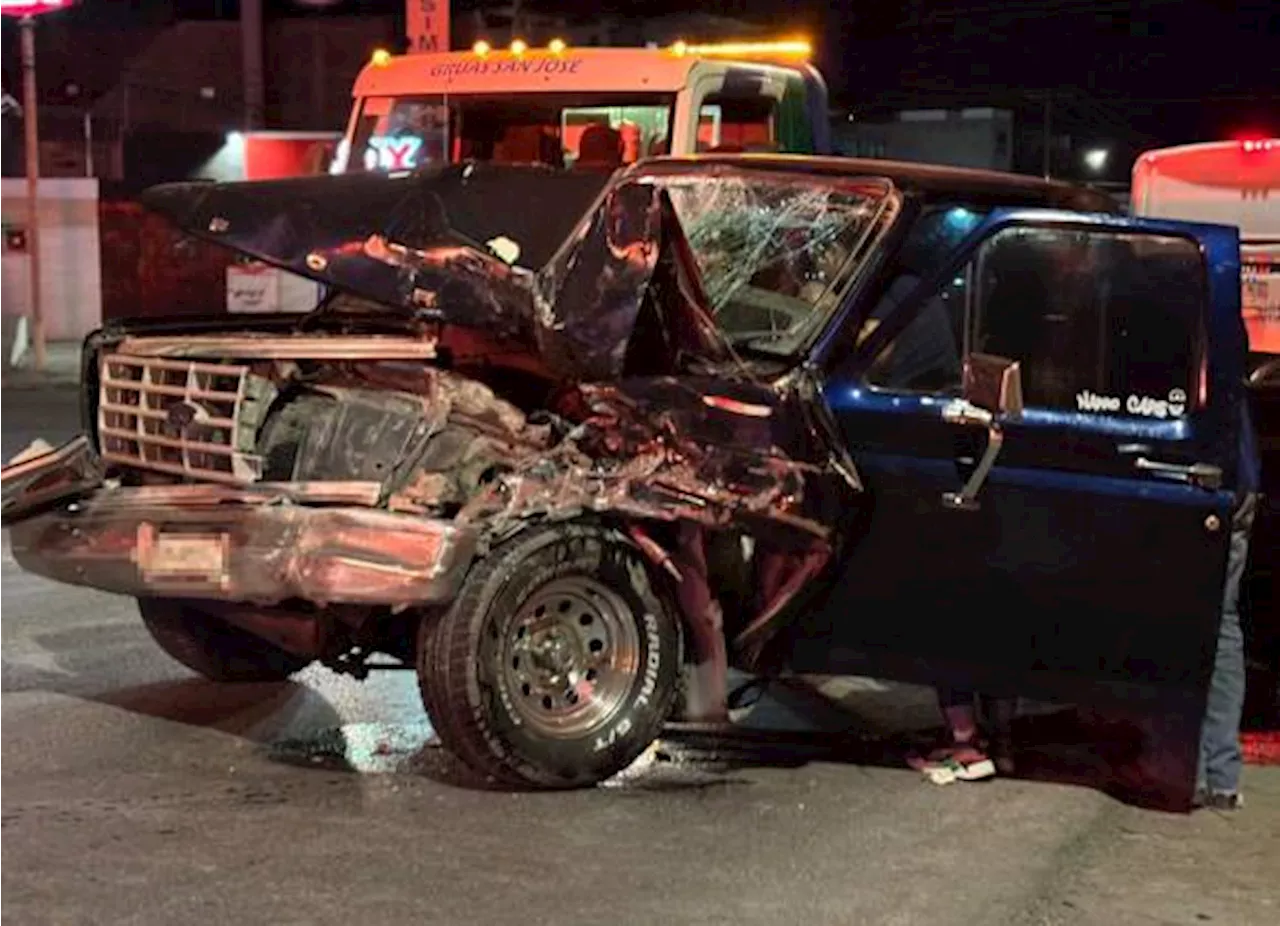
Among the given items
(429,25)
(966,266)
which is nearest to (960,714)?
(966,266)

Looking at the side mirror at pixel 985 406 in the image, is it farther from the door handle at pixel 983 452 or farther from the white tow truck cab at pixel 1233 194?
the white tow truck cab at pixel 1233 194

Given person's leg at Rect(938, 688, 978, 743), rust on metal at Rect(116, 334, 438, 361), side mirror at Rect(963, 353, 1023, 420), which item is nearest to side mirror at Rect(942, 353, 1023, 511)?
side mirror at Rect(963, 353, 1023, 420)

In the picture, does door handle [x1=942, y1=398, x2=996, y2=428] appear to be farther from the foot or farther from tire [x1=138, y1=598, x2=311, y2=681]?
tire [x1=138, y1=598, x2=311, y2=681]

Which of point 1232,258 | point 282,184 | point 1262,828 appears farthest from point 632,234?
point 1262,828

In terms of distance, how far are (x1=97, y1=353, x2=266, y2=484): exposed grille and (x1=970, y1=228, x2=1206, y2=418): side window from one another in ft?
7.99

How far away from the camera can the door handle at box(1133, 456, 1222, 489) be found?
213 inches

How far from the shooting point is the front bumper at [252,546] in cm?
536

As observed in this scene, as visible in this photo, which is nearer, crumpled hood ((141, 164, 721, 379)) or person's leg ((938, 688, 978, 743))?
crumpled hood ((141, 164, 721, 379))

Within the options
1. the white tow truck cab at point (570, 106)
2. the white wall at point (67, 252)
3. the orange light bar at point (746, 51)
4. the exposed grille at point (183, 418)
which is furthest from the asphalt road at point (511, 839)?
the white wall at point (67, 252)

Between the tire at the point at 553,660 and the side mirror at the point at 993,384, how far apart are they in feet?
4.04

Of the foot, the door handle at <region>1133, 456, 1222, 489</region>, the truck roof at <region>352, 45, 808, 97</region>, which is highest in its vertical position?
the truck roof at <region>352, 45, 808, 97</region>

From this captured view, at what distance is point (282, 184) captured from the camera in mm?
6297

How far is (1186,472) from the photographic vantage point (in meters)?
5.43

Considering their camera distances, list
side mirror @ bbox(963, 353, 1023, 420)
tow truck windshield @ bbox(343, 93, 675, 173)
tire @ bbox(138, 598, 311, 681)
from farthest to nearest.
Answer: tow truck windshield @ bbox(343, 93, 675, 173) < tire @ bbox(138, 598, 311, 681) < side mirror @ bbox(963, 353, 1023, 420)
